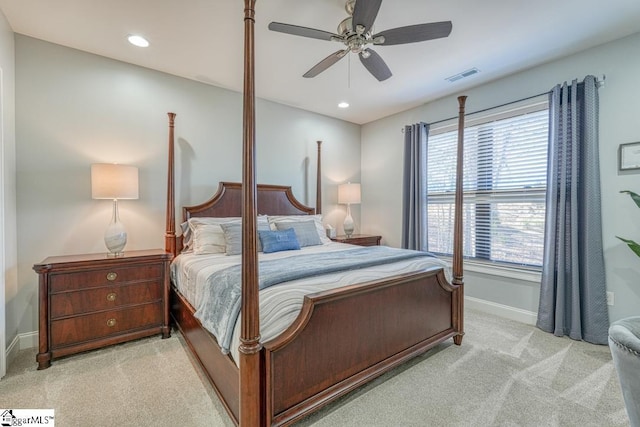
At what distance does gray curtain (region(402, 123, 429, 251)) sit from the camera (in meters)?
4.04

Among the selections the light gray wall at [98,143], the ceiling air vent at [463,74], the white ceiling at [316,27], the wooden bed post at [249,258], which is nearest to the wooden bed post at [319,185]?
the light gray wall at [98,143]

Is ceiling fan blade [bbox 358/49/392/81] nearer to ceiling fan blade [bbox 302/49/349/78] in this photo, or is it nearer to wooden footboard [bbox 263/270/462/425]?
ceiling fan blade [bbox 302/49/349/78]

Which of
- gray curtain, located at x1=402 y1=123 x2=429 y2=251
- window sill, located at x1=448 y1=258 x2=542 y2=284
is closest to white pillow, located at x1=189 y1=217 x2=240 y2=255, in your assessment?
gray curtain, located at x1=402 y1=123 x2=429 y2=251

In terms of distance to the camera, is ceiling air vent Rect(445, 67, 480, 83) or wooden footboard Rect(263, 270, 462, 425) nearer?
wooden footboard Rect(263, 270, 462, 425)

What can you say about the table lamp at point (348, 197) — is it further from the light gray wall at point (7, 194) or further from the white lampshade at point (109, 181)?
the light gray wall at point (7, 194)

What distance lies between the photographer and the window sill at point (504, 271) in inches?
121

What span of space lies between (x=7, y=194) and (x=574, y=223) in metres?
4.89

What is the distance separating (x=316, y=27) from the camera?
7.90 feet

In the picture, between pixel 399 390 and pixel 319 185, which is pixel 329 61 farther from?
pixel 399 390

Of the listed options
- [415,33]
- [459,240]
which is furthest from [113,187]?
[459,240]

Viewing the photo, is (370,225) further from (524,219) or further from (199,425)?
(199,425)

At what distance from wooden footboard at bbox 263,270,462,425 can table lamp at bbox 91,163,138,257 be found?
2.01 m

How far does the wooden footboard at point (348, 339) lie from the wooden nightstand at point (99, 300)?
5.72 feet

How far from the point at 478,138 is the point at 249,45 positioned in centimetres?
320
